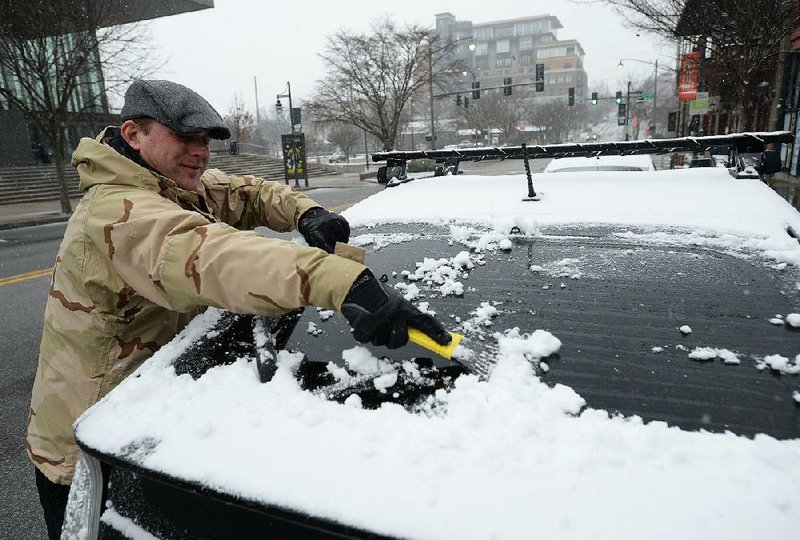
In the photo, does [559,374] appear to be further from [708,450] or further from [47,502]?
[47,502]

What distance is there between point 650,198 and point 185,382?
2201 millimetres

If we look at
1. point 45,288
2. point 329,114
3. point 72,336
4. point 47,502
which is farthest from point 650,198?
point 329,114

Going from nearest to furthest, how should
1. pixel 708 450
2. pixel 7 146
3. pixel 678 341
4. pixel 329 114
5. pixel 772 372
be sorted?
pixel 708 450, pixel 772 372, pixel 678 341, pixel 7 146, pixel 329 114

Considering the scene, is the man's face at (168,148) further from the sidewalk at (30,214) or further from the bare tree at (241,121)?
the bare tree at (241,121)

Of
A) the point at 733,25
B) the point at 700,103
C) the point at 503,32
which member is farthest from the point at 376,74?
the point at 503,32

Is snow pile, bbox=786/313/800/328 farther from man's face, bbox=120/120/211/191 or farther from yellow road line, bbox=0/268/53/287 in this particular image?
yellow road line, bbox=0/268/53/287

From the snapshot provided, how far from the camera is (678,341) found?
1319 mm

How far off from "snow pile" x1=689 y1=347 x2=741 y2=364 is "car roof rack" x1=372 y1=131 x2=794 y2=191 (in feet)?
5.08

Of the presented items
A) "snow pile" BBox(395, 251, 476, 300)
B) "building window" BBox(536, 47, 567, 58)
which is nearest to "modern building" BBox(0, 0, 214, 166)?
"snow pile" BBox(395, 251, 476, 300)

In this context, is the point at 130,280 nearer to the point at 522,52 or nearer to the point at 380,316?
the point at 380,316

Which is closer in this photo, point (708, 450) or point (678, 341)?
point (708, 450)

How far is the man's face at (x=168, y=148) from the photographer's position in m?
1.60

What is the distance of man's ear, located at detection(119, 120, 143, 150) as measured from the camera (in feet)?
5.23

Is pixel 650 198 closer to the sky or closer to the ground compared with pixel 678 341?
closer to the sky
